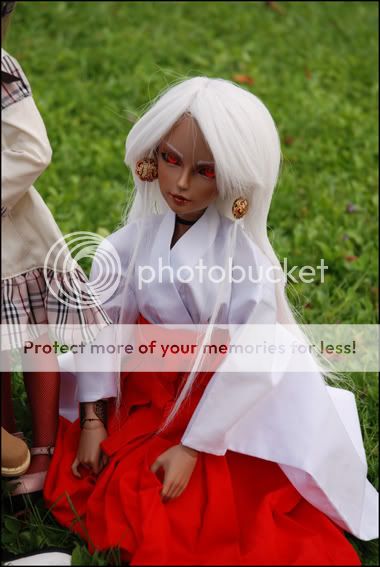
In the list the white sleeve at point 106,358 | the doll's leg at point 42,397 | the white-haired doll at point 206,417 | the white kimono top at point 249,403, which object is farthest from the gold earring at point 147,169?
the doll's leg at point 42,397

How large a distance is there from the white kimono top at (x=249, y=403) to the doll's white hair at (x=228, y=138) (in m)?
0.06

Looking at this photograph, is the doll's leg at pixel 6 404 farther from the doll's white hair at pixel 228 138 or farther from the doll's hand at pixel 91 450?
the doll's white hair at pixel 228 138

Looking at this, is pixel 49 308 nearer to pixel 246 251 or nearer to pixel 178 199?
pixel 178 199

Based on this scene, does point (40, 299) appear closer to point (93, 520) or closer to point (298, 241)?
point (93, 520)

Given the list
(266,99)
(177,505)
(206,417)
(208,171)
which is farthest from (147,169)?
(266,99)

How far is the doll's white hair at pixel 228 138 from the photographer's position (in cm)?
203

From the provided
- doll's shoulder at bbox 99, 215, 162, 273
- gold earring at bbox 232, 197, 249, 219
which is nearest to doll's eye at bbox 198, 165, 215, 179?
gold earring at bbox 232, 197, 249, 219

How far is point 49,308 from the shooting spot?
222cm

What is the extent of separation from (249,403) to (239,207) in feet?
1.83

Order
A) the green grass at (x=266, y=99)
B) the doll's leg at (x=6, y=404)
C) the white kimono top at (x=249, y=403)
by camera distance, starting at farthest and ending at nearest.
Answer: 1. the green grass at (x=266, y=99)
2. the doll's leg at (x=6, y=404)
3. the white kimono top at (x=249, y=403)

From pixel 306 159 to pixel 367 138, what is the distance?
59 centimetres

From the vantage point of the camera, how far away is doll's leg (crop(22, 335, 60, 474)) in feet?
7.71

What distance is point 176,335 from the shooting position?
2.35 meters

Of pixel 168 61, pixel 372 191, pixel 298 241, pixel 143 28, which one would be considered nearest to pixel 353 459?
pixel 298 241
